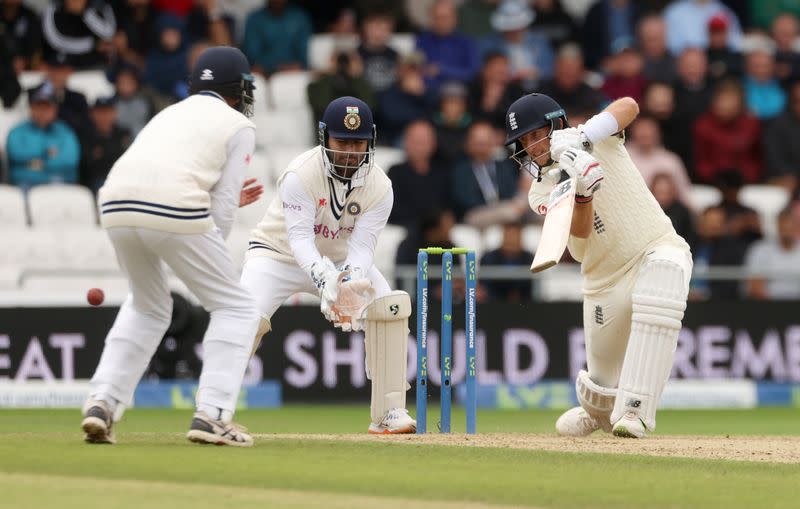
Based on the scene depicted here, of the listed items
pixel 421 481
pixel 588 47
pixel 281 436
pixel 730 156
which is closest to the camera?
pixel 421 481

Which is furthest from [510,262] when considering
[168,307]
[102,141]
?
[168,307]

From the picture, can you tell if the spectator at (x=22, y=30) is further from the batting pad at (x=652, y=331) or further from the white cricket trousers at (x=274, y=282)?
the batting pad at (x=652, y=331)

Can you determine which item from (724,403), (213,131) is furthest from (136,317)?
(724,403)

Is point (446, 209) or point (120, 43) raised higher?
point (120, 43)

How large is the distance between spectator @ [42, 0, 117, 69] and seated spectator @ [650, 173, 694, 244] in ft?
17.2

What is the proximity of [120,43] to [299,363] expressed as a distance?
155 inches

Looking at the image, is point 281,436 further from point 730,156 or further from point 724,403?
point 730,156

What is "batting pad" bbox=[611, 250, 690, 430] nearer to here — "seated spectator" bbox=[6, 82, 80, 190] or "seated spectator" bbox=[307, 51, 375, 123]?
"seated spectator" bbox=[307, 51, 375, 123]

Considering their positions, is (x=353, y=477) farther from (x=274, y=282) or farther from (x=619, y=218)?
(x=619, y=218)

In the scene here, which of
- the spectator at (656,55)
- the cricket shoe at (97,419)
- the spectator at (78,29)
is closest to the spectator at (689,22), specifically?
the spectator at (656,55)

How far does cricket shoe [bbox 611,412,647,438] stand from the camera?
773cm

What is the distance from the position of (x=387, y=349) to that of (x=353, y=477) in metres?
2.33

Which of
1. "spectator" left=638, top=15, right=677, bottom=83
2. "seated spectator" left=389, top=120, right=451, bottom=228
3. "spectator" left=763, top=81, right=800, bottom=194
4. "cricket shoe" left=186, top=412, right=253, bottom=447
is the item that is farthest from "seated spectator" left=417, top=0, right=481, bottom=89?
"cricket shoe" left=186, top=412, right=253, bottom=447

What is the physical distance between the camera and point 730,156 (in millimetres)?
14156
